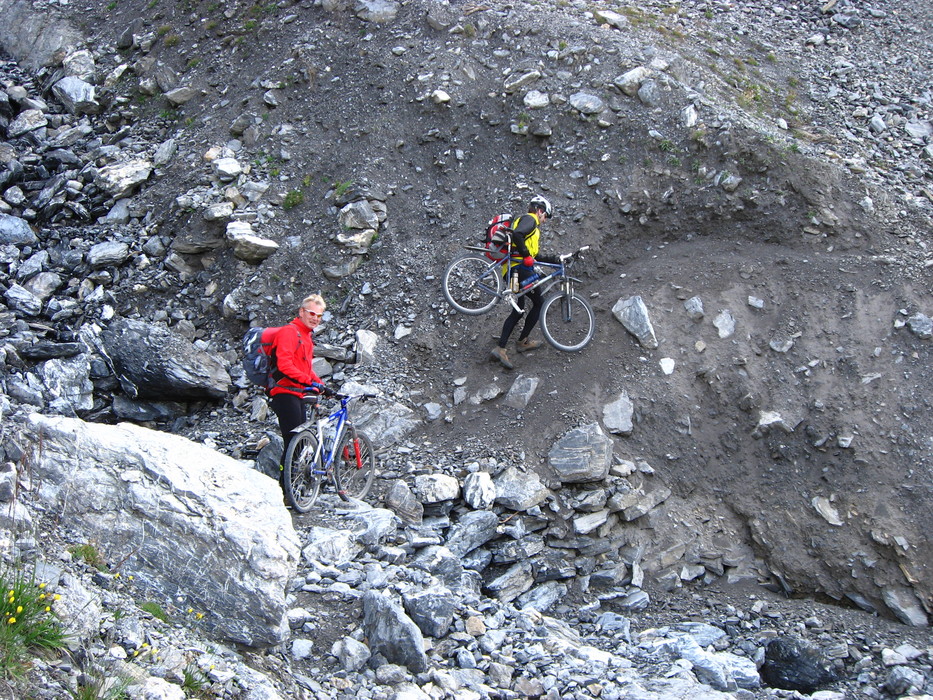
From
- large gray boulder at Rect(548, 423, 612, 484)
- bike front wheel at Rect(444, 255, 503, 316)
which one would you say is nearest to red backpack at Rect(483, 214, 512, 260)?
bike front wheel at Rect(444, 255, 503, 316)

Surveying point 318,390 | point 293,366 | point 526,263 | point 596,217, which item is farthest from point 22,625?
point 596,217

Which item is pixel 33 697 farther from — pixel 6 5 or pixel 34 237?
pixel 6 5

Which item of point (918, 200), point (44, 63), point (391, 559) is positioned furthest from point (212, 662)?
point (44, 63)

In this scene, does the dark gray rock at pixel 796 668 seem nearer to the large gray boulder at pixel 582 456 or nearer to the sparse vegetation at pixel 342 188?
the large gray boulder at pixel 582 456

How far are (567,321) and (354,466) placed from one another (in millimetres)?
3903

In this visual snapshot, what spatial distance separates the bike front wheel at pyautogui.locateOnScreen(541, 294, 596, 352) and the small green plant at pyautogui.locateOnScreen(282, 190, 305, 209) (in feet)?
16.1

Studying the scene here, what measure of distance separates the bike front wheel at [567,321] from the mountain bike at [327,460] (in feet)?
11.0

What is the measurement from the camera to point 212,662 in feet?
16.1

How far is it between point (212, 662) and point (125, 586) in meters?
0.91

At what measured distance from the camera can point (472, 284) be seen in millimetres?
11195

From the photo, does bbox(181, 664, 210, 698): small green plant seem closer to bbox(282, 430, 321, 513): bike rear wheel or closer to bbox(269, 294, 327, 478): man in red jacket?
bbox(282, 430, 321, 513): bike rear wheel

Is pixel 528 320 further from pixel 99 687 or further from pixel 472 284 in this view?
pixel 99 687

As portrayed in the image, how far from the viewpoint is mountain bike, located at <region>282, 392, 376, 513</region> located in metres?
8.00

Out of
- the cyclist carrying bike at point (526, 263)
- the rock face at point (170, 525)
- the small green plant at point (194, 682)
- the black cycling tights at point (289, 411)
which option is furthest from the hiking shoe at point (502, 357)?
the small green plant at point (194, 682)
